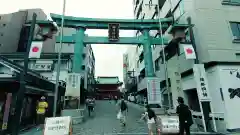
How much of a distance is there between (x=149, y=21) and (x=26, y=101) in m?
14.3

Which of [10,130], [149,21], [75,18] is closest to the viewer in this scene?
[10,130]

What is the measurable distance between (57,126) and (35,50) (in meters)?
5.50

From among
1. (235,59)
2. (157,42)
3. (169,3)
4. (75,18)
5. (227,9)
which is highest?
(169,3)

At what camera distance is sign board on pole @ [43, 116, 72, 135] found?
7013 mm

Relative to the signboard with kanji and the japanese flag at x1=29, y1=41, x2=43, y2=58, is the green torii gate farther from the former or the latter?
the japanese flag at x1=29, y1=41, x2=43, y2=58

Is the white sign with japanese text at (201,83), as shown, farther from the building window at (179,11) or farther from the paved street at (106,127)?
the building window at (179,11)

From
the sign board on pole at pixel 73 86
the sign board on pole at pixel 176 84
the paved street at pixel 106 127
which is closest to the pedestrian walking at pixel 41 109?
the sign board on pole at pixel 73 86

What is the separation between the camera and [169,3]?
1856 cm

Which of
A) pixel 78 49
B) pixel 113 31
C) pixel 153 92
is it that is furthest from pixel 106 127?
pixel 113 31

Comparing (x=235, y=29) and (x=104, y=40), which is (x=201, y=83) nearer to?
(x=235, y=29)

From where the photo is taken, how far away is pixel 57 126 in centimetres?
714

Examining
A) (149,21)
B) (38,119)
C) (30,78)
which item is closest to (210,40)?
(149,21)

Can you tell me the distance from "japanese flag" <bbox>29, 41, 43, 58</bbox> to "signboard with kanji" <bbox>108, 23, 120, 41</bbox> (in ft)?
25.9

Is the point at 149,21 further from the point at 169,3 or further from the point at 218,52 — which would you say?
the point at 218,52
